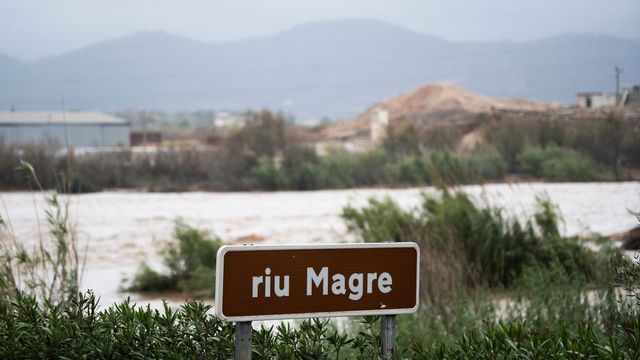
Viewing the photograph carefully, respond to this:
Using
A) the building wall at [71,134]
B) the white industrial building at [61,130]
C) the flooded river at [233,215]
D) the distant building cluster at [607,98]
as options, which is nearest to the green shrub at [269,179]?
the flooded river at [233,215]

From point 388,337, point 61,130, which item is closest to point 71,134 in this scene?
point 61,130

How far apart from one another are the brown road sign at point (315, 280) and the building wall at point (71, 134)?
2377 cm

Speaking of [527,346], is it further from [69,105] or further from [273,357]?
[69,105]

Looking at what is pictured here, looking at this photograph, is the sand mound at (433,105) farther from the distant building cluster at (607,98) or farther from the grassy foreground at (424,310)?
the grassy foreground at (424,310)

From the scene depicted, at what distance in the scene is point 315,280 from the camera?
2.86 metres

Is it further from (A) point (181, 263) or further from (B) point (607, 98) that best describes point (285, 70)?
(A) point (181, 263)

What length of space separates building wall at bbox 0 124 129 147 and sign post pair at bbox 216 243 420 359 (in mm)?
Result: 23775

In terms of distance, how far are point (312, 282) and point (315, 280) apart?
0.4 inches

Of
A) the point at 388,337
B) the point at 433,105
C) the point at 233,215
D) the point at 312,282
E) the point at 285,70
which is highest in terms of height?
the point at 285,70

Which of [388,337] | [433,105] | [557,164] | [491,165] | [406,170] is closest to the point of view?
[388,337]

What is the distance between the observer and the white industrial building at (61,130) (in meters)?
30.8

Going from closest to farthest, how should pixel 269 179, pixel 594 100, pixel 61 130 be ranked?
pixel 594 100
pixel 269 179
pixel 61 130

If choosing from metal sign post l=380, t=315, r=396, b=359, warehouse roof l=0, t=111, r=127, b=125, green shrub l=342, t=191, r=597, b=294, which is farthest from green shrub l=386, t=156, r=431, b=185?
metal sign post l=380, t=315, r=396, b=359

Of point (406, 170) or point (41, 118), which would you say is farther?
point (41, 118)
